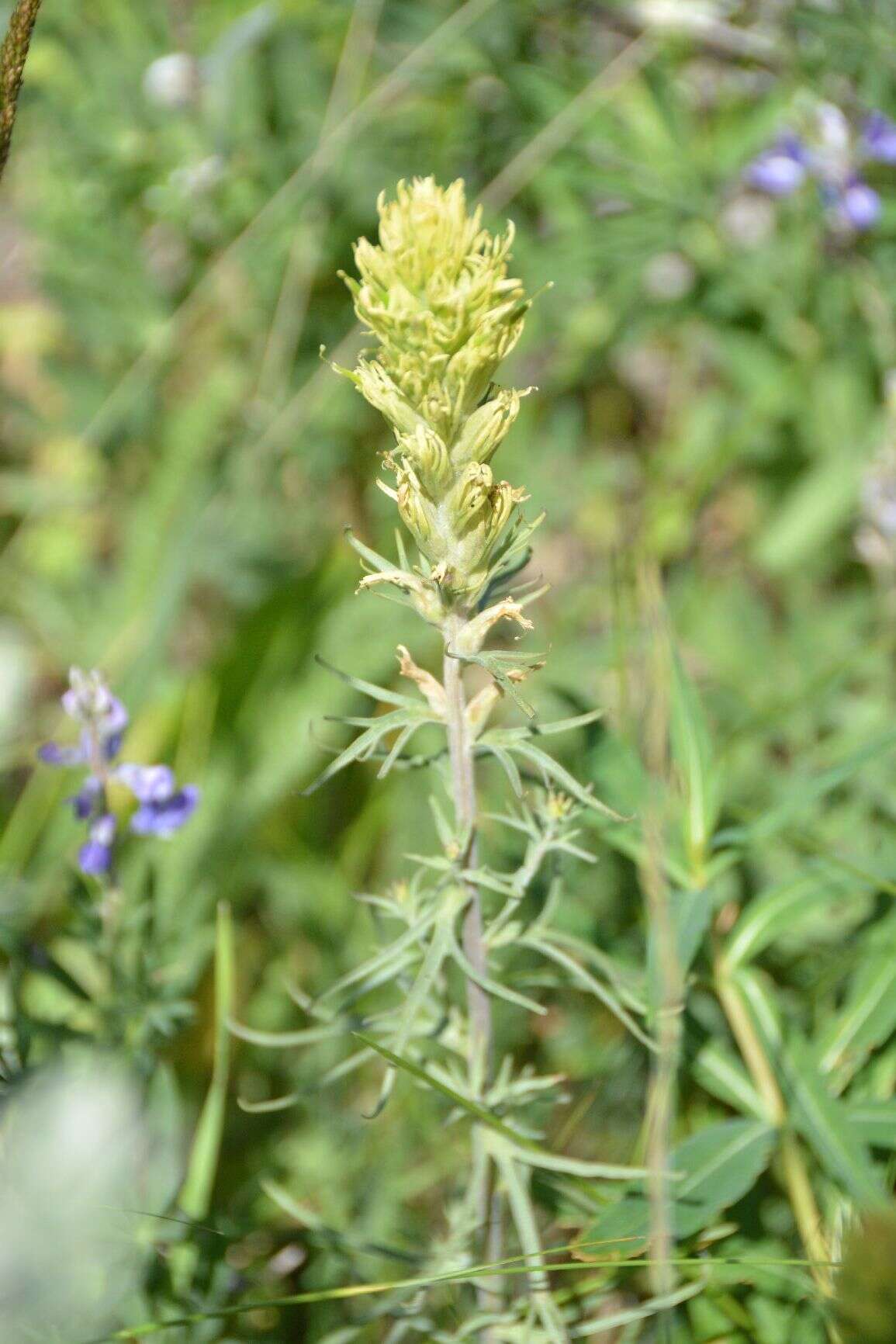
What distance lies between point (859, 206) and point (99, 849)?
6.00 ft

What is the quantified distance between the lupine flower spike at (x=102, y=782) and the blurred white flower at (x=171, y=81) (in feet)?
5.20

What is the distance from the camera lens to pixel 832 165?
7.43 ft

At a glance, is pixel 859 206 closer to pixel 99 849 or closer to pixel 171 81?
pixel 171 81

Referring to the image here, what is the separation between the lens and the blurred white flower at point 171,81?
2.40 metres

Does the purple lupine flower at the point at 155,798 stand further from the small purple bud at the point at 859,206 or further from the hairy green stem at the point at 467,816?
the small purple bud at the point at 859,206

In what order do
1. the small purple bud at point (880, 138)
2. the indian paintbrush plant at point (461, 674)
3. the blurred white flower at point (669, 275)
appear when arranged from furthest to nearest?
the blurred white flower at point (669, 275), the small purple bud at point (880, 138), the indian paintbrush plant at point (461, 674)

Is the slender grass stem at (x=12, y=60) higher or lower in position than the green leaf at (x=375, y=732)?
higher

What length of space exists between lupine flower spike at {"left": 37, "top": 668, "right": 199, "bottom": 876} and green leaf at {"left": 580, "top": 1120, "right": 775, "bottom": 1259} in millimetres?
645

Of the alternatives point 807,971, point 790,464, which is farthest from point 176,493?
point 807,971

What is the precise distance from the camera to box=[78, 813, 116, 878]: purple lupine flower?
131cm

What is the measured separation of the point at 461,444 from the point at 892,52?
5.69 feet

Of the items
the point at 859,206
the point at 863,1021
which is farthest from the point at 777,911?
the point at 859,206

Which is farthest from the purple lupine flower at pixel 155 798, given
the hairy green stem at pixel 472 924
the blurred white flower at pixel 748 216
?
the blurred white flower at pixel 748 216

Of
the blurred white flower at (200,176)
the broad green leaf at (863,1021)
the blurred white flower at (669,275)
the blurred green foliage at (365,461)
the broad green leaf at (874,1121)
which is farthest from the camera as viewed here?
the blurred white flower at (669,275)
